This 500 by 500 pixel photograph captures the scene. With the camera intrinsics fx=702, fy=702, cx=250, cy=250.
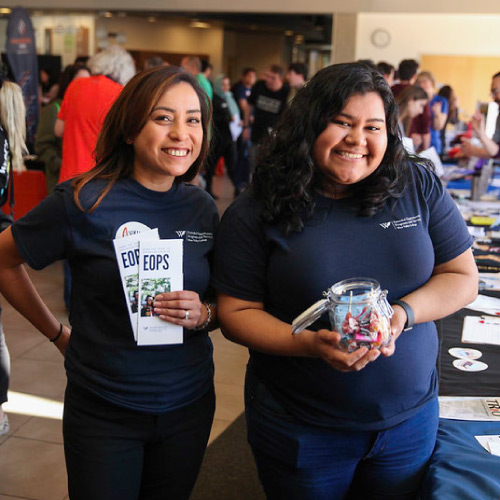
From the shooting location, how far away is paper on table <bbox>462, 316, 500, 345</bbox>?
2402 mm

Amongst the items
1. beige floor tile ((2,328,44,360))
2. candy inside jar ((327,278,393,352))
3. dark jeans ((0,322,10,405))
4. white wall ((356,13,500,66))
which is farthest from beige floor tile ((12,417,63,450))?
white wall ((356,13,500,66))

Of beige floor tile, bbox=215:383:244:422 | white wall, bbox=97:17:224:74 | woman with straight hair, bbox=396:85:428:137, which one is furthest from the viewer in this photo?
white wall, bbox=97:17:224:74

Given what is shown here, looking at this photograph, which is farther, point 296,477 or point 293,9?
point 293,9

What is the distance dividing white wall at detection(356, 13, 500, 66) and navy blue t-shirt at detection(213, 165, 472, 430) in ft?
37.6

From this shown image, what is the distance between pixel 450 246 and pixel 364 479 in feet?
1.77

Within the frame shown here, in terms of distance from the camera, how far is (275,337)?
143 centimetres

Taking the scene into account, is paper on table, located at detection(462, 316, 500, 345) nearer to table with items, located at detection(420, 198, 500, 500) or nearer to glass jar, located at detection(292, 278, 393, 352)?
table with items, located at detection(420, 198, 500, 500)

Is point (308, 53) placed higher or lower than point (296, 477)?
higher

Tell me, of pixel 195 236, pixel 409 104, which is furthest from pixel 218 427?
pixel 409 104

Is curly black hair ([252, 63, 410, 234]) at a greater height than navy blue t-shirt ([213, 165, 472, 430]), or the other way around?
curly black hair ([252, 63, 410, 234])

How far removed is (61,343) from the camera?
186 centimetres

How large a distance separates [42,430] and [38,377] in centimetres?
62

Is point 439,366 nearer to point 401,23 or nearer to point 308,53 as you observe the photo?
point 401,23

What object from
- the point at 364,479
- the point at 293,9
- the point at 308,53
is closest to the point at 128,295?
the point at 364,479
